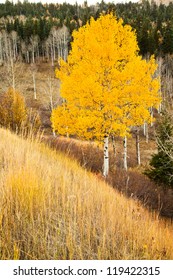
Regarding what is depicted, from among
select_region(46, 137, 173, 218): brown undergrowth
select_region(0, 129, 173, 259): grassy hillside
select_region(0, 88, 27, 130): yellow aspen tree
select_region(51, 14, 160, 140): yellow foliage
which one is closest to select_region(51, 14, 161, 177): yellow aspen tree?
select_region(51, 14, 160, 140): yellow foliage

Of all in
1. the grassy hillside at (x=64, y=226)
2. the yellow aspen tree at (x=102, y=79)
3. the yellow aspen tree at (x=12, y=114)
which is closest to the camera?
the grassy hillside at (x=64, y=226)

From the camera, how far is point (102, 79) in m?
11.8

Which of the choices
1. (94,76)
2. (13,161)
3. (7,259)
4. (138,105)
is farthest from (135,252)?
(138,105)

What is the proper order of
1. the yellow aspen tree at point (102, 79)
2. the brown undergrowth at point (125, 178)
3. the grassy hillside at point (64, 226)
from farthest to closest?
the yellow aspen tree at point (102, 79), the brown undergrowth at point (125, 178), the grassy hillside at point (64, 226)

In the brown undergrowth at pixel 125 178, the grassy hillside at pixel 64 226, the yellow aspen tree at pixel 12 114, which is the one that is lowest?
the brown undergrowth at pixel 125 178

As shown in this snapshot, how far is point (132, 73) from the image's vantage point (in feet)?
37.7

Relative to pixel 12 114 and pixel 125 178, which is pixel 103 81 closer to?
pixel 125 178

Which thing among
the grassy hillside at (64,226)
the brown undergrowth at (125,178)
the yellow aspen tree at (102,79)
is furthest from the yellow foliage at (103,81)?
the grassy hillside at (64,226)

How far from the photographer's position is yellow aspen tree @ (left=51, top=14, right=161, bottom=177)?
11.3 meters

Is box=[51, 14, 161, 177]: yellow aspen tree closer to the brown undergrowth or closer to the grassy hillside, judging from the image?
the brown undergrowth

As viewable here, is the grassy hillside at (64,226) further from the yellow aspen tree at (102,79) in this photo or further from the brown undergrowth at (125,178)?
the yellow aspen tree at (102,79)

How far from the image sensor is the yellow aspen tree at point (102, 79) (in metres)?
11.3

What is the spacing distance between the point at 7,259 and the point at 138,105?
1135 cm

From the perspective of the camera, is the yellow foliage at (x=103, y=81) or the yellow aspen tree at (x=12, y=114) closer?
the yellow foliage at (x=103, y=81)
